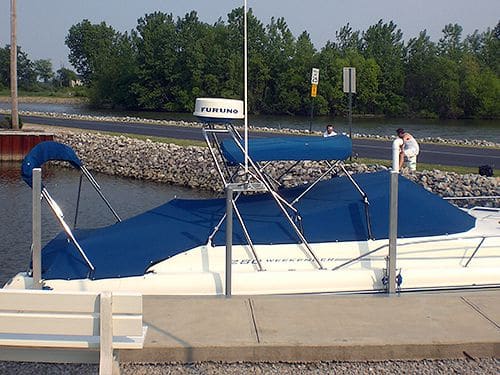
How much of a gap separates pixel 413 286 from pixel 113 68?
102 m

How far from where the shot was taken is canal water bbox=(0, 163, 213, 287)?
13.6 meters

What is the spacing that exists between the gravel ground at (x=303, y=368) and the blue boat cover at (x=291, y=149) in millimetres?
2195

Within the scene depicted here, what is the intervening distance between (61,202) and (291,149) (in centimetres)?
1384

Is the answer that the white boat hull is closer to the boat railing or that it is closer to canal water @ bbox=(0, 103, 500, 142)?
the boat railing

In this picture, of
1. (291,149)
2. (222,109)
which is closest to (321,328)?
(291,149)

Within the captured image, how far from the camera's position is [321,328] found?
6.08 meters

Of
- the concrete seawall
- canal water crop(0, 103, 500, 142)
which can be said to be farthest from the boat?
canal water crop(0, 103, 500, 142)

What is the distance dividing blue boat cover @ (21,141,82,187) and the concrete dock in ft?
5.70

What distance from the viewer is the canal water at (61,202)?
1361 centimetres

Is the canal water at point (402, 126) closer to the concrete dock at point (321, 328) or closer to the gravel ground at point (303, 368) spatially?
the concrete dock at point (321, 328)

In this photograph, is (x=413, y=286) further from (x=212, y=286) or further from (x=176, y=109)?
(x=176, y=109)

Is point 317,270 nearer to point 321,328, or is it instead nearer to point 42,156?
point 321,328

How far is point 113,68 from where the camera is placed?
105062 millimetres

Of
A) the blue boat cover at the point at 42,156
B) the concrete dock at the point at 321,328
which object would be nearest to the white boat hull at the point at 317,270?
the concrete dock at the point at 321,328
